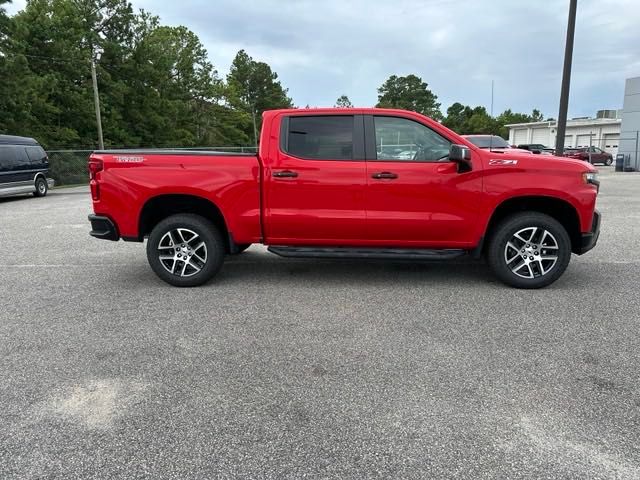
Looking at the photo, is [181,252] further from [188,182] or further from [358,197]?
[358,197]

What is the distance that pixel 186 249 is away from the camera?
550 cm

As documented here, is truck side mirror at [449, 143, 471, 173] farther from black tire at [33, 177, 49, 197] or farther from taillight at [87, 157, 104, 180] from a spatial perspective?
black tire at [33, 177, 49, 197]

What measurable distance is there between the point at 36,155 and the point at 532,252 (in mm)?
17141

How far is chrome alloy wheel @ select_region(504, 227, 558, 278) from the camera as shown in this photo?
523 centimetres

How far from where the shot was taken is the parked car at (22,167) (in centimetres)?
1528

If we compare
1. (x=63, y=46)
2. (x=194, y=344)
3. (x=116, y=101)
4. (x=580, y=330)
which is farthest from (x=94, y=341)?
(x=116, y=101)

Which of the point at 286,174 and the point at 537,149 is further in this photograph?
the point at 537,149

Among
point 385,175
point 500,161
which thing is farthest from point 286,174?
point 500,161

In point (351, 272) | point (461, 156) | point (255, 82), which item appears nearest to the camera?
point (461, 156)

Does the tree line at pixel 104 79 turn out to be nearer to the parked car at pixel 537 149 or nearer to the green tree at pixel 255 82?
the parked car at pixel 537 149

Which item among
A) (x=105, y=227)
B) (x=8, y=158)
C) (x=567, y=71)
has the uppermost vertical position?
(x=567, y=71)

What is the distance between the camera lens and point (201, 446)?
2.62 metres

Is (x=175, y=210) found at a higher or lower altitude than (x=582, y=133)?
lower

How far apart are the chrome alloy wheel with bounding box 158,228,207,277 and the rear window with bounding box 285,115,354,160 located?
4.70 feet
